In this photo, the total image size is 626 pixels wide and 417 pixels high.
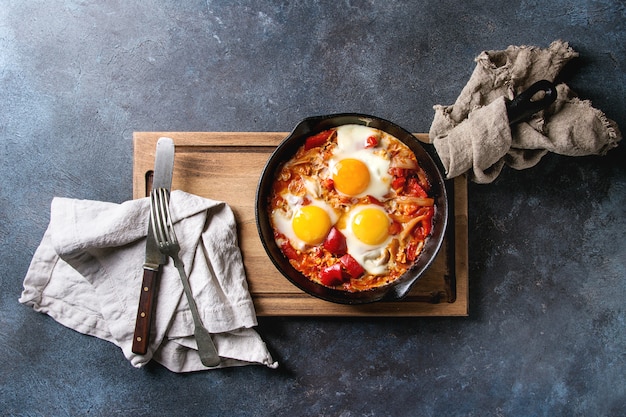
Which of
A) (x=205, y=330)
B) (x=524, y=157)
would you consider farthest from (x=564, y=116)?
(x=205, y=330)

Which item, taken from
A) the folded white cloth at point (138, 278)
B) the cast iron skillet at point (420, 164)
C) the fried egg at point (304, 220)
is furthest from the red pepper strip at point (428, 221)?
the folded white cloth at point (138, 278)

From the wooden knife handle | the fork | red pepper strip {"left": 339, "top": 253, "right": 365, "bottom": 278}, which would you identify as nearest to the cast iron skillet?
red pepper strip {"left": 339, "top": 253, "right": 365, "bottom": 278}

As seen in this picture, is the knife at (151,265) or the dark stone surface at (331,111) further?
the dark stone surface at (331,111)

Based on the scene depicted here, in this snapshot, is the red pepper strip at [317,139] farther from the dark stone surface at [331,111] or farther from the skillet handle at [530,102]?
the skillet handle at [530,102]

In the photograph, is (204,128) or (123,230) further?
(204,128)

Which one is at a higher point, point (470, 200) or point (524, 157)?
point (524, 157)

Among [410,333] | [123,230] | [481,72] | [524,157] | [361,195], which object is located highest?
[481,72]

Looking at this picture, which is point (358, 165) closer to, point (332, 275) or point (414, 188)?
point (414, 188)

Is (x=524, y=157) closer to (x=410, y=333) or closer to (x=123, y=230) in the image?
(x=410, y=333)
